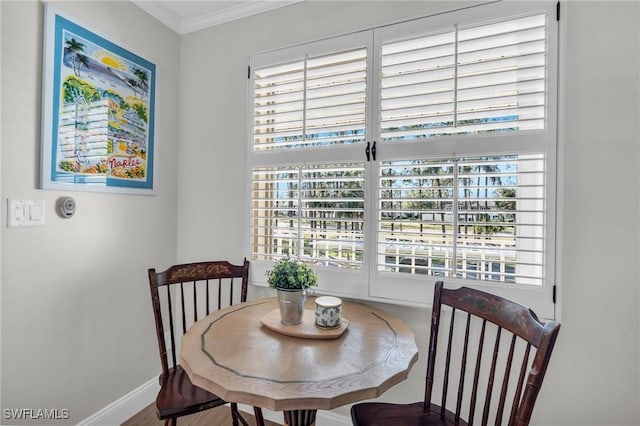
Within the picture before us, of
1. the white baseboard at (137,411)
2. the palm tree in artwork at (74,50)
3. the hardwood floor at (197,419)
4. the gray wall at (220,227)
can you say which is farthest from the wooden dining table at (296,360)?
the palm tree in artwork at (74,50)

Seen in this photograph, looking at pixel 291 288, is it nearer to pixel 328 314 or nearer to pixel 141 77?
pixel 328 314

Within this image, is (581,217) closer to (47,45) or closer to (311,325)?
(311,325)

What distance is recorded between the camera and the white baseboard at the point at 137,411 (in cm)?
179

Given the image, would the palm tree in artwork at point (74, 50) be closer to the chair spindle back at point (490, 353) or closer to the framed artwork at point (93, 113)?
the framed artwork at point (93, 113)

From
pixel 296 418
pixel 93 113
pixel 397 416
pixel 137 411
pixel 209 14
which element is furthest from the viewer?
pixel 209 14

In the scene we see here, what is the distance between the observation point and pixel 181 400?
132cm

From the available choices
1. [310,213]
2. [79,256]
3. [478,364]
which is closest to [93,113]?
[79,256]

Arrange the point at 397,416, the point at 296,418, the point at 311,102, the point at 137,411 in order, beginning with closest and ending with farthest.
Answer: the point at 296,418 → the point at 397,416 → the point at 311,102 → the point at 137,411

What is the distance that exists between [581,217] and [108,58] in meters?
2.56

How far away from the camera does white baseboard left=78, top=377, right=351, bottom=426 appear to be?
1.79 meters

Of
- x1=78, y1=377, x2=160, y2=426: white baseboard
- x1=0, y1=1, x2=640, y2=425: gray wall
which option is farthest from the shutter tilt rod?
x1=78, y1=377, x2=160, y2=426: white baseboard

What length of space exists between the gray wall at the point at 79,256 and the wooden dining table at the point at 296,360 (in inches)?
33.7

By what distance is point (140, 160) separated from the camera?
6.66ft

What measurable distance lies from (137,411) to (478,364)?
6.72ft
